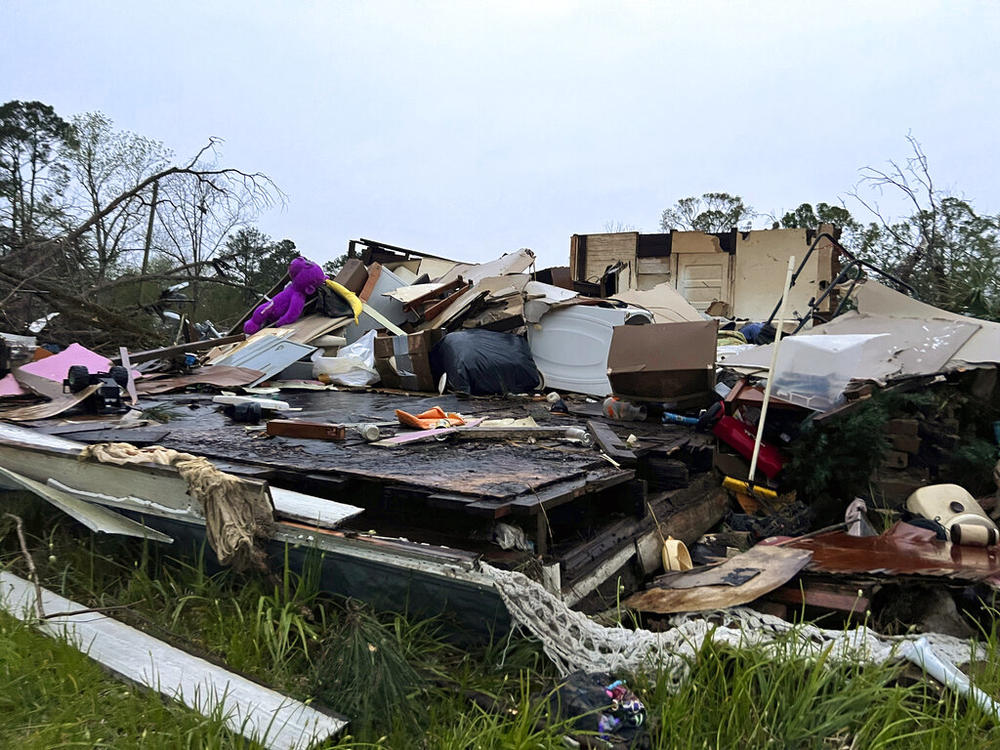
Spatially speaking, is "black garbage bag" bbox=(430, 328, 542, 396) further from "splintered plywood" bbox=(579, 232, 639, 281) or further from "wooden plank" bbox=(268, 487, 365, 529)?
"splintered plywood" bbox=(579, 232, 639, 281)

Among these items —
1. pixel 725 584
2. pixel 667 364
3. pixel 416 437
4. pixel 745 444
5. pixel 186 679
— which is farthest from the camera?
pixel 667 364

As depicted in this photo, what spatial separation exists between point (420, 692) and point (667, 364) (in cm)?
322

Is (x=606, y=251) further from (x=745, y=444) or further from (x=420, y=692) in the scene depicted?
(x=420, y=692)

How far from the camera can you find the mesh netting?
2158 mm

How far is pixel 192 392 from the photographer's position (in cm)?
621

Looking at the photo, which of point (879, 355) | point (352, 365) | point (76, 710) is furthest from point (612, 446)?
point (352, 365)

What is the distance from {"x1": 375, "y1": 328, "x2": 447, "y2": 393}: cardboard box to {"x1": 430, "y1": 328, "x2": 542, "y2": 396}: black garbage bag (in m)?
0.12

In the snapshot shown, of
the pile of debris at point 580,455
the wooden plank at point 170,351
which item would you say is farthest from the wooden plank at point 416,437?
the wooden plank at point 170,351

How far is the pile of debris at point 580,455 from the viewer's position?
103 inches

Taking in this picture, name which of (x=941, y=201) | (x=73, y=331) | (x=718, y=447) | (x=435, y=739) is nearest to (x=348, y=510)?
(x=435, y=739)

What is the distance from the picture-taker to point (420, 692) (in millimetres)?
2115

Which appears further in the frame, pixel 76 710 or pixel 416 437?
pixel 416 437

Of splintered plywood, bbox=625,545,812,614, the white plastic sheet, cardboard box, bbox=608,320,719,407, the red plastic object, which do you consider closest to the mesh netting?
splintered plywood, bbox=625,545,812,614

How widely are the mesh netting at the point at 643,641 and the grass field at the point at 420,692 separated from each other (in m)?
0.06
